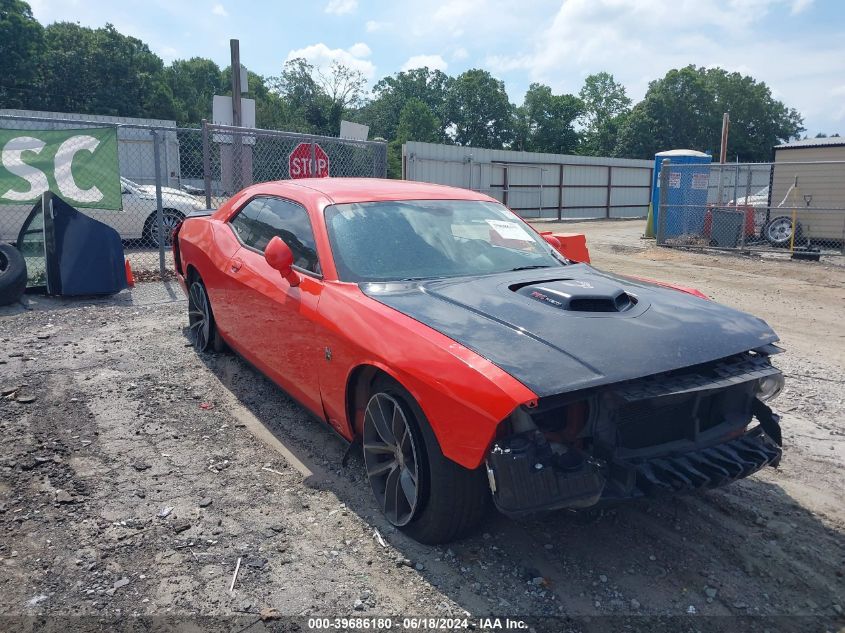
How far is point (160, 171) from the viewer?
349 inches

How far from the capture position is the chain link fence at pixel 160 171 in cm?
796

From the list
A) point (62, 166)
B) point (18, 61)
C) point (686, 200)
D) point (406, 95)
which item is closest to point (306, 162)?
point (62, 166)

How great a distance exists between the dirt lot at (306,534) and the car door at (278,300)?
443mm

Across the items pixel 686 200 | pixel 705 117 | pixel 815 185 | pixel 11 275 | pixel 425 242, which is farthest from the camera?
pixel 705 117

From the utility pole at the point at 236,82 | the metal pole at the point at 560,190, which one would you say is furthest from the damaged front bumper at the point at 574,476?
the metal pole at the point at 560,190

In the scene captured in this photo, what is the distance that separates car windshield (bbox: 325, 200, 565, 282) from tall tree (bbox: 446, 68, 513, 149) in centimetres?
7343

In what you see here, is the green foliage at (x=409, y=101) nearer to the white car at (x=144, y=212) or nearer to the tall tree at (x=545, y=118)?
the tall tree at (x=545, y=118)

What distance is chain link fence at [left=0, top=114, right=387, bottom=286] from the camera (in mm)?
7965

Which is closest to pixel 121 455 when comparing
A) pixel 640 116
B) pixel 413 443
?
pixel 413 443

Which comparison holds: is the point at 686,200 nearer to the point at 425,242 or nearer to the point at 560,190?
the point at 560,190

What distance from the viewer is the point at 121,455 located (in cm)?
385

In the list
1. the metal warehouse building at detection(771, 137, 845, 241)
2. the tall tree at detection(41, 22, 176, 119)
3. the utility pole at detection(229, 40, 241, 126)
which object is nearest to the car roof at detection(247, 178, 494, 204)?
the utility pole at detection(229, 40, 241, 126)

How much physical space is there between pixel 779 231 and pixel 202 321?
14103 mm

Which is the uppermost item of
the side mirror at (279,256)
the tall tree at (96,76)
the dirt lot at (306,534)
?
the tall tree at (96,76)
